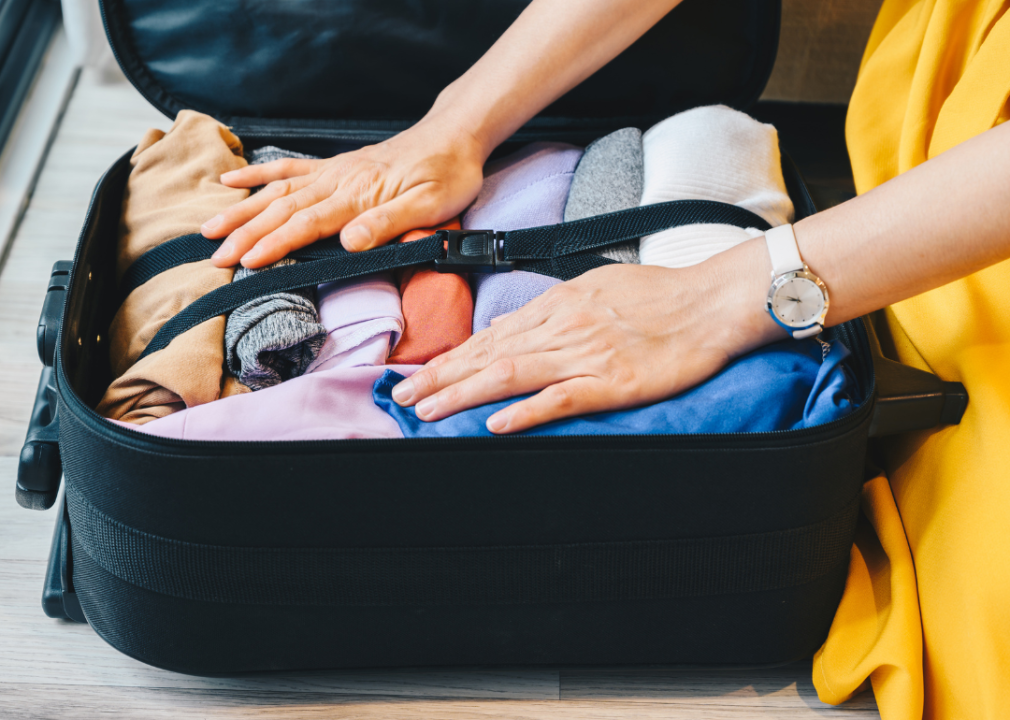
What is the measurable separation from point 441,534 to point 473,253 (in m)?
0.24

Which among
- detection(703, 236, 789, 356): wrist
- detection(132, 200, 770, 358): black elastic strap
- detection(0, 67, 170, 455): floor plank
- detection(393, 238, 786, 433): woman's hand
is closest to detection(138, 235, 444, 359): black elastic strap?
detection(132, 200, 770, 358): black elastic strap

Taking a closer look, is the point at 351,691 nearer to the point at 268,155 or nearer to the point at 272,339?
the point at 272,339

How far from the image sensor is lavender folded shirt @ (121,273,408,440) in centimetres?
51

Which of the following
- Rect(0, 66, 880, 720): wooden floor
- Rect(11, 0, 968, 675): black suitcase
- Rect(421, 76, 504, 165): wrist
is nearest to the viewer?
Rect(11, 0, 968, 675): black suitcase

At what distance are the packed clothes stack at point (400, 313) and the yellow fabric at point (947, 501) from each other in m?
0.11

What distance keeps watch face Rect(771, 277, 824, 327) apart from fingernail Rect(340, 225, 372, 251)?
1.10 feet

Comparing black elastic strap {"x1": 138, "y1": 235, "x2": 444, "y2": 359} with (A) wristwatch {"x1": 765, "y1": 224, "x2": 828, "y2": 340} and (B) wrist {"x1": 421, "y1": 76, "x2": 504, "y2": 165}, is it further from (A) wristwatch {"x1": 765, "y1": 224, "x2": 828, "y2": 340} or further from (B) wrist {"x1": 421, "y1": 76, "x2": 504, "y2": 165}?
(A) wristwatch {"x1": 765, "y1": 224, "x2": 828, "y2": 340}

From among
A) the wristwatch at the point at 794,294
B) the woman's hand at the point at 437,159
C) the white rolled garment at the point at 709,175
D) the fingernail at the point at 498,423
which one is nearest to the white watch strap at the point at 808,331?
the wristwatch at the point at 794,294

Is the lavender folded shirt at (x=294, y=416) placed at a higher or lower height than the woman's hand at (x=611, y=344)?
lower

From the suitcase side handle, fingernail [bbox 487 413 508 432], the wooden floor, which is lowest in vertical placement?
the wooden floor

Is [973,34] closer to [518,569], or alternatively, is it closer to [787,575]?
[787,575]

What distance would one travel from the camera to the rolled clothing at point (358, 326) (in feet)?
1.91

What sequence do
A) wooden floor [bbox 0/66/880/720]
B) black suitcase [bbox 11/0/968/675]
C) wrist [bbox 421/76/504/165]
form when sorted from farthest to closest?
wrist [bbox 421/76/504/165], wooden floor [bbox 0/66/880/720], black suitcase [bbox 11/0/968/675]

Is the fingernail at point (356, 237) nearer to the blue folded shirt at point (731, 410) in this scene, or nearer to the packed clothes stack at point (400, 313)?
the packed clothes stack at point (400, 313)
